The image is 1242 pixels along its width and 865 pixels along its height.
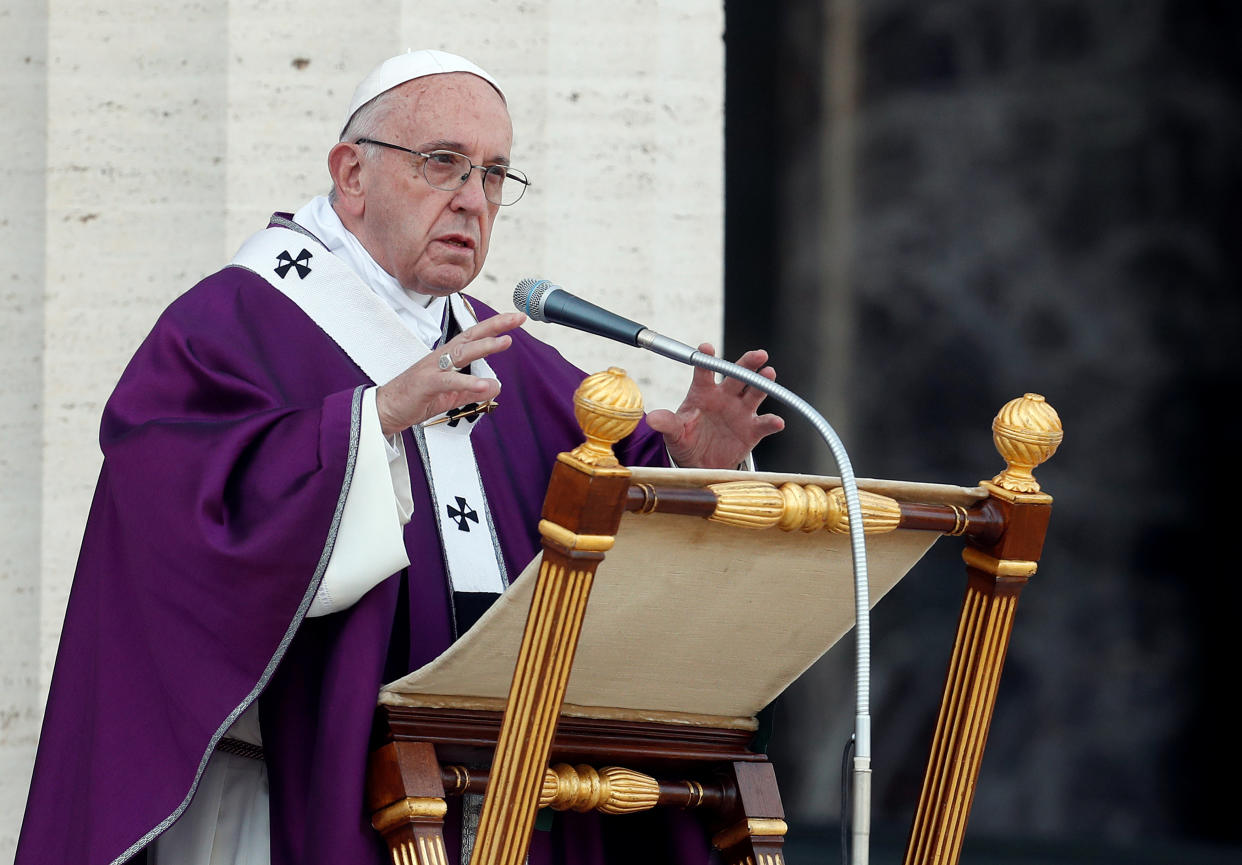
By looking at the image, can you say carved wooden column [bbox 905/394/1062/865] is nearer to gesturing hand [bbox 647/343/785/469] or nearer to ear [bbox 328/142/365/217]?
gesturing hand [bbox 647/343/785/469]

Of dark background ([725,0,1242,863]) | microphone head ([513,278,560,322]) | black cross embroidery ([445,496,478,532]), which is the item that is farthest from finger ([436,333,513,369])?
dark background ([725,0,1242,863])

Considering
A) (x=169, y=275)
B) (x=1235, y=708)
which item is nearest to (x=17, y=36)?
(x=169, y=275)

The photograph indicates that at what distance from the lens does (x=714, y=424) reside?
Answer: 2.95 meters

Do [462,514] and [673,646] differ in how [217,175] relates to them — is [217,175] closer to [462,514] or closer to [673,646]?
[462,514]

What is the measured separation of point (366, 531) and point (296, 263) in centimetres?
74

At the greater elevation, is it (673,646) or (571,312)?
(571,312)

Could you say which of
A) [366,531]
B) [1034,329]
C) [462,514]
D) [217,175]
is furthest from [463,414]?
[1034,329]

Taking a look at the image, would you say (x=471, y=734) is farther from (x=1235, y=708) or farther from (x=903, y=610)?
(x=1235, y=708)

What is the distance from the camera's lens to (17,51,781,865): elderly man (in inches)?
96.8

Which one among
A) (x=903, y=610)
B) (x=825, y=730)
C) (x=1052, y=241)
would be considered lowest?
(x=825, y=730)

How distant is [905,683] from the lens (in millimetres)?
4883

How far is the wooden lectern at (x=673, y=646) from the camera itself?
6.87ft

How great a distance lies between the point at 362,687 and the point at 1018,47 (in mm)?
3169

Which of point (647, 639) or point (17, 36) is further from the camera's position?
point (17, 36)
